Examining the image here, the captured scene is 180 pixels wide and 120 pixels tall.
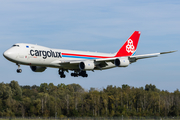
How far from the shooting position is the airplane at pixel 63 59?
46.9 meters

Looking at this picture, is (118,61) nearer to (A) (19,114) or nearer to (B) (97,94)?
(B) (97,94)

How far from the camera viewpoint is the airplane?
4692 centimetres

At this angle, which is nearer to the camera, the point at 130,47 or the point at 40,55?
the point at 40,55

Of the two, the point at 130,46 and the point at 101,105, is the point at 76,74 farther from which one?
the point at 101,105

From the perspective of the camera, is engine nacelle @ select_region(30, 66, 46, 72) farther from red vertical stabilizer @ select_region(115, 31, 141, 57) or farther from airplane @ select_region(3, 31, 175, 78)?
red vertical stabilizer @ select_region(115, 31, 141, 57)

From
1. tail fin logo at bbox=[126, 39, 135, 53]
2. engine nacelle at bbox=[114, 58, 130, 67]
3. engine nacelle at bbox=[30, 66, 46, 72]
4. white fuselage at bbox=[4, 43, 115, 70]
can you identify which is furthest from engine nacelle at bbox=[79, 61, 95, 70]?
tail fin logo at bbox=[126, 39, 135, 53]

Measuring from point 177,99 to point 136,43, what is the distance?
31800 mm

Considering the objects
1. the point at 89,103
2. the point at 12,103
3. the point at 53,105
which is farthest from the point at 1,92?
the point at 89,103

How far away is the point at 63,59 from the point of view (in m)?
51.5

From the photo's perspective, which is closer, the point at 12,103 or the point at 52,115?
the point at 52,115

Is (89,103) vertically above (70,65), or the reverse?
(70,65)

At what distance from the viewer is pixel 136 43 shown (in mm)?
65750

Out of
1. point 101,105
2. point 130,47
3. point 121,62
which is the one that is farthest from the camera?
point 101,105

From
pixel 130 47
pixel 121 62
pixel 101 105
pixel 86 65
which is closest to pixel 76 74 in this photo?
pixel 86 65
